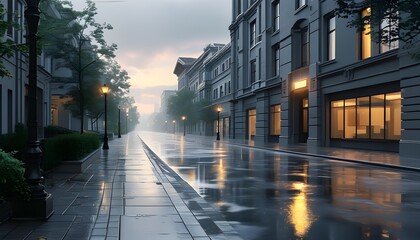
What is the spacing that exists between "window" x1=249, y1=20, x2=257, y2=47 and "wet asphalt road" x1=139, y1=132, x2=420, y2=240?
121 feet

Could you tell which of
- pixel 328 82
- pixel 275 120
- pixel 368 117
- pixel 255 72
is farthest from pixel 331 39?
pixel 255 72

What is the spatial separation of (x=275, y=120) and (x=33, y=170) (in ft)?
128

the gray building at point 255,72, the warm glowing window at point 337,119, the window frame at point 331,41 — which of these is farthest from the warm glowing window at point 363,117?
the gray building at point 255,72

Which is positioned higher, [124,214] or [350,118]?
[350,118]

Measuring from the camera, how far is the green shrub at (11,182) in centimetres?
729

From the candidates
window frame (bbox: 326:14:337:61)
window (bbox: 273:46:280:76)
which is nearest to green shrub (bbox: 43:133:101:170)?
window frame (bbox: 326:14:337:61)

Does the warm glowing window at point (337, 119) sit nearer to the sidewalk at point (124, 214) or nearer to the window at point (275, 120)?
the window at point (275, 120)

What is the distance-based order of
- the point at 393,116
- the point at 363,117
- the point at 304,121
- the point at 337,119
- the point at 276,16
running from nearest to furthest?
1. the point at 393,116
2. the point at 363,117
3. the point at 337,119
4. the point at 304,121
5. the point at 276,16

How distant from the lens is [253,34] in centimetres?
5297

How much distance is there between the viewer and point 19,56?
25.5 m

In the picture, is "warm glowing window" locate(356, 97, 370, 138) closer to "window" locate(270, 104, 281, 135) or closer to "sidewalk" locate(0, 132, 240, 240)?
"window" locate(270, 104, 281, 135)

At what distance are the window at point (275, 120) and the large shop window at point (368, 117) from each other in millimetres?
11191

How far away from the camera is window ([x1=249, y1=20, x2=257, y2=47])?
51.9 meters

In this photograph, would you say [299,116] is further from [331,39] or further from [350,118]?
[331,39]
